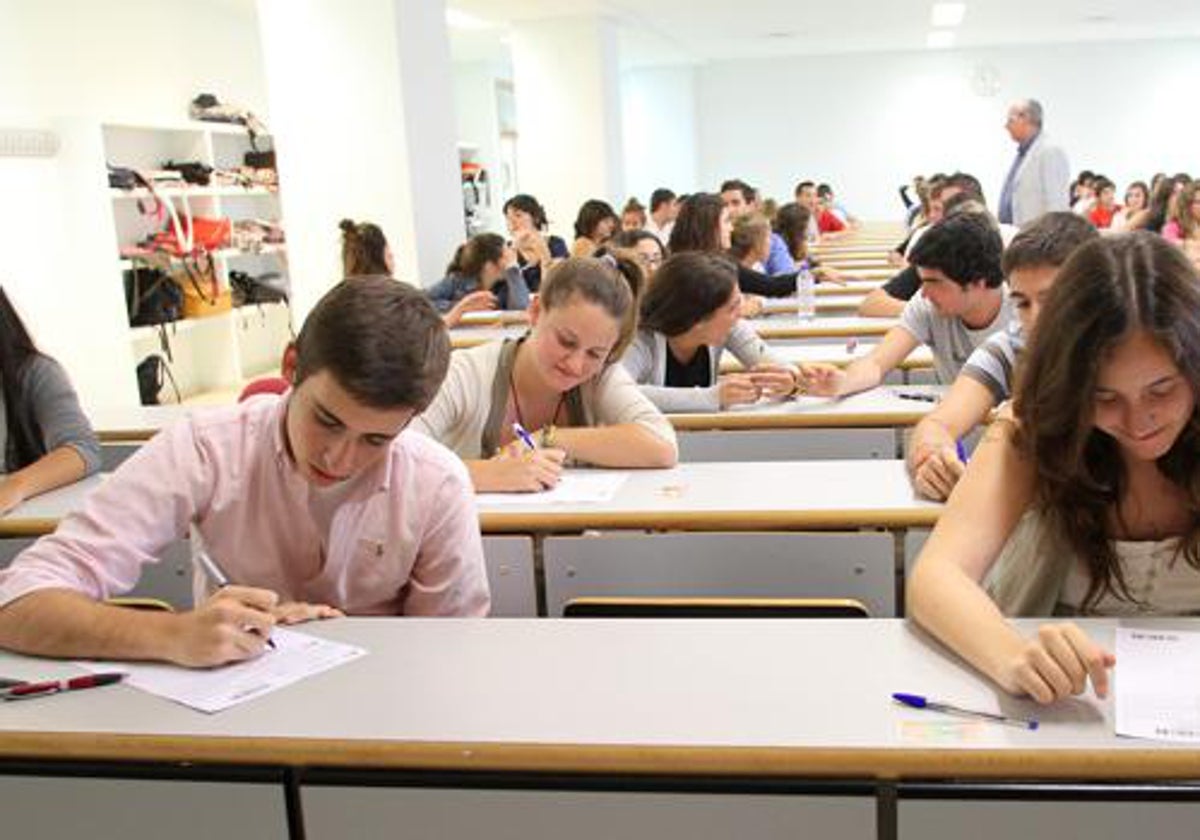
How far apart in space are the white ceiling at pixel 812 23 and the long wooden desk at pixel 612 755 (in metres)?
8.42

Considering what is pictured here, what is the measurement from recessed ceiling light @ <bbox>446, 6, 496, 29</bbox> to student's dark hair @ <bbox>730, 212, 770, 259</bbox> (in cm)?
447

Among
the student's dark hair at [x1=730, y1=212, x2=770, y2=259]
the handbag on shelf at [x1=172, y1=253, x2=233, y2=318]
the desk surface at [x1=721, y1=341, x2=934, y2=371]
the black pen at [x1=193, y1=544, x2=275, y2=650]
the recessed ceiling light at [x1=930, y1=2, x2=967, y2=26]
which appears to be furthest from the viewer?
the recessed ceiling light at [x1=930, y1=2, x2=967, y2=26]

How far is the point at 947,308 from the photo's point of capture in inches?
126

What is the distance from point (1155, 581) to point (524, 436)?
53.1 inches

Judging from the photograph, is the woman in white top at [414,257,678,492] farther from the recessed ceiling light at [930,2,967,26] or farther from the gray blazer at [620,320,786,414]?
the recessed ceiling light at [930,2,967,26]

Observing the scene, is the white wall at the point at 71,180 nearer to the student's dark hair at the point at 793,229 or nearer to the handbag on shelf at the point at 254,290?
the handbag on shelf at the point at 254,290

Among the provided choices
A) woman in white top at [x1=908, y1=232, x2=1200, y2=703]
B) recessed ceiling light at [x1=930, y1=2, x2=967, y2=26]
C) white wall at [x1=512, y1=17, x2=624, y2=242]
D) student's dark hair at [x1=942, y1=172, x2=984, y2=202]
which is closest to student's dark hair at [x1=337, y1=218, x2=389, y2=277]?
student's dark hair at [x1=942, y1=172, x2=984, y2=202]

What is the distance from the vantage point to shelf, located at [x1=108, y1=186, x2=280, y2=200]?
23.4 feet

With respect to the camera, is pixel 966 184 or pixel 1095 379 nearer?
pixel 1095 379

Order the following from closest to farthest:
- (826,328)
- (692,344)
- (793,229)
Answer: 1. (692,344)
2. (826,328)
3. (793,229)

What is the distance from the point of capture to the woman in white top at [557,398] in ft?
7.90

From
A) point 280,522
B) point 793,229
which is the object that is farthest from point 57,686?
point 793,229

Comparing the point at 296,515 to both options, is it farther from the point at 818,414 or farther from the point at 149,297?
the point at 149,297

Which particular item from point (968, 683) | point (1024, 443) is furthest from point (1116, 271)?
point (968, 683)
